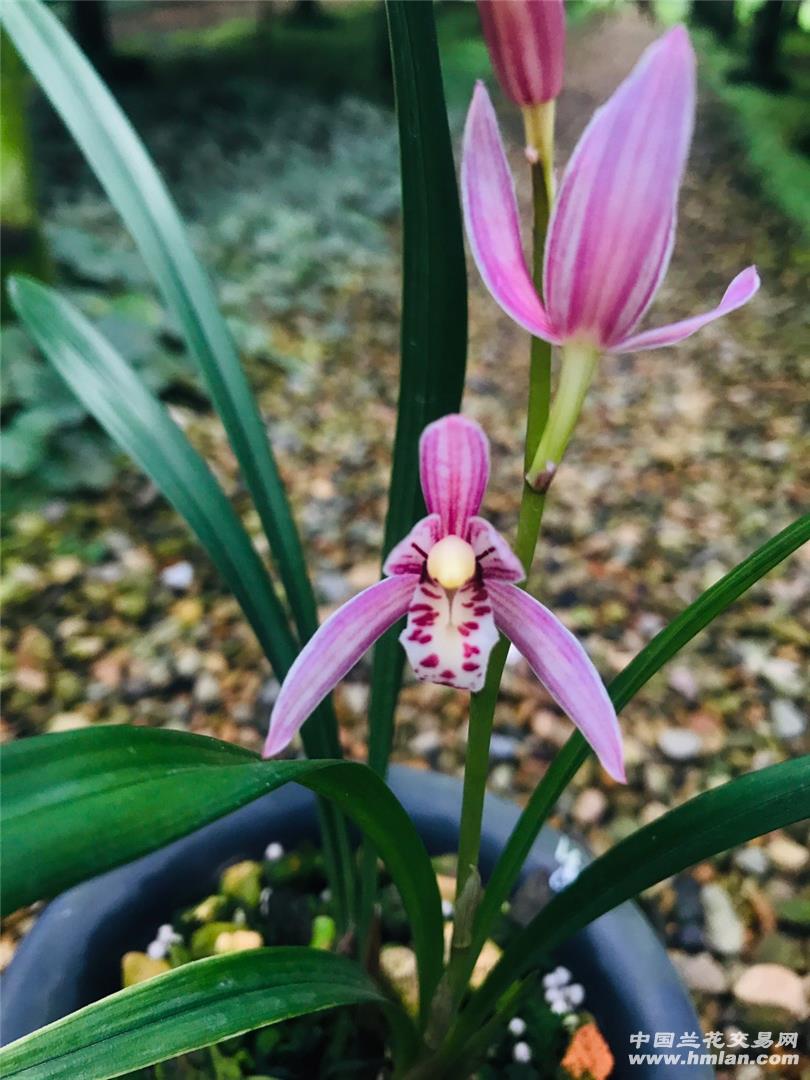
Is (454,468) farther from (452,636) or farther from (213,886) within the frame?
(213,886)

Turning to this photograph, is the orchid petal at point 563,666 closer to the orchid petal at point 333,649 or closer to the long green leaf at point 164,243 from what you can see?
the orchid petal at point 333,649

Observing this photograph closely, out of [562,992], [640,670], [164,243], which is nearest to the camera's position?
[640,670]

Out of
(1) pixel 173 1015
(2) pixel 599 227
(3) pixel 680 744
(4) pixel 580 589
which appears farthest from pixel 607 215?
(4) pixel 580 589

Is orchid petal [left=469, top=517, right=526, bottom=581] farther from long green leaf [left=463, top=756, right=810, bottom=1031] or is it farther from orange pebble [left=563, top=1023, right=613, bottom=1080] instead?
orange pebble [left=563, top=1023, right=613, bottom=1080]

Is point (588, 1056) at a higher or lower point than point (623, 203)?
lower

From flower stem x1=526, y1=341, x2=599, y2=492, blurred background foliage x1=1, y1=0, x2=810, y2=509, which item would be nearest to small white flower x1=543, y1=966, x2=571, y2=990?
flower stem x1=526, y1=341, x2=599, y2=492

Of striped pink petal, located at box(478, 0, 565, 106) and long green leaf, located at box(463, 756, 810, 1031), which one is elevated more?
striped pink petal, located at box(478, 0, 565, 106)

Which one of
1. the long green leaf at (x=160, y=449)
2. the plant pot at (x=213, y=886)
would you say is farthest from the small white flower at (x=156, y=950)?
the long green leaf at (x=160, y=449)

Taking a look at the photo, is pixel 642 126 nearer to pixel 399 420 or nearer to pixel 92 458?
pixel 399 420
